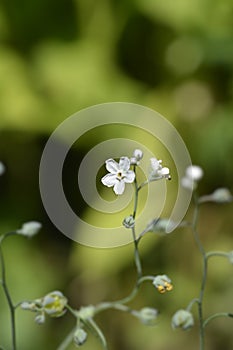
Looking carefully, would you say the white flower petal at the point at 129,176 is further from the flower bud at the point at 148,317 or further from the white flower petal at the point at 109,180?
the flower bud at the point at 148,317

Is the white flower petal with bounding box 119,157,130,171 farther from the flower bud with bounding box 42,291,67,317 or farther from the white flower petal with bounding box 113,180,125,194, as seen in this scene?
the flower bud with bounding box 42,291,67,317

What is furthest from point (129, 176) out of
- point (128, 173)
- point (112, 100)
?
point (112, 100)

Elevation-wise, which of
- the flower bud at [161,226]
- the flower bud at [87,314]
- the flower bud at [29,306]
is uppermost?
the flower bud at [161,226]

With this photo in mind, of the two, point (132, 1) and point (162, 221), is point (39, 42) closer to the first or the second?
point (132, 1)

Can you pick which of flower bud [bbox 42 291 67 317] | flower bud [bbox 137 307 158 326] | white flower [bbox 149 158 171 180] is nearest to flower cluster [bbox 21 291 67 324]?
flower bud [bbox 42 291 67 317]

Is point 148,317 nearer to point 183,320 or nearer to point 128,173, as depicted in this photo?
point 183,320

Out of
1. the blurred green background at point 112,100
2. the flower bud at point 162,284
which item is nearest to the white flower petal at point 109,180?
the flower bud at point 162,284

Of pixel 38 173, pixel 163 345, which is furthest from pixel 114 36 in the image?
pixel 163 345
